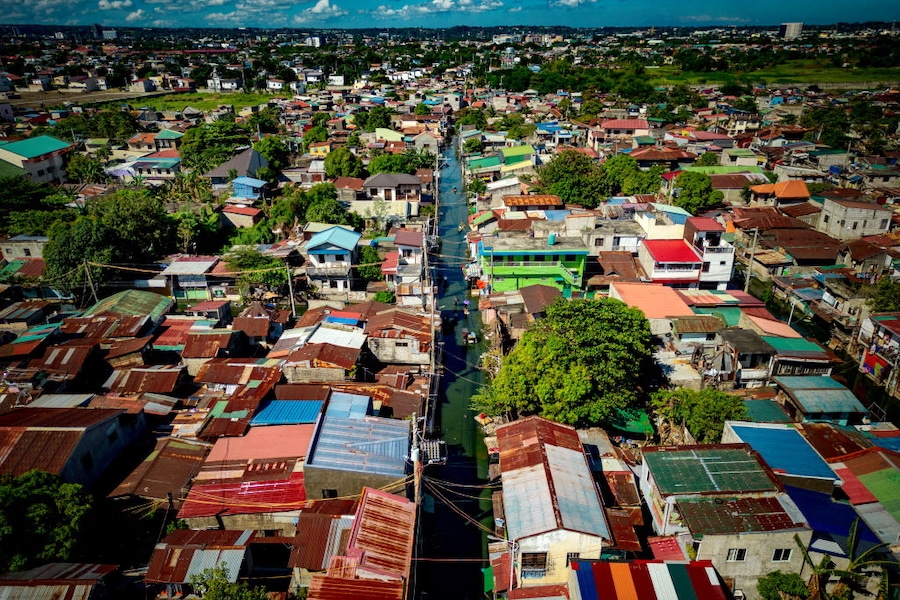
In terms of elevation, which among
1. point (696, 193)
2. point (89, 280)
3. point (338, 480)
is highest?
point (696, 193)

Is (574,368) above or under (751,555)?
above

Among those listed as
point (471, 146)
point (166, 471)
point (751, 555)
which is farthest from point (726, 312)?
point (471, 146)

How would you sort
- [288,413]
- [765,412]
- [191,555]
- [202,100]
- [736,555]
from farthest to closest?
1. [202,100]
2. [765,412]
3. [288,413]
4. [736,555]
5. [191,555]

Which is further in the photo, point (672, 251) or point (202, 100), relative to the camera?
point (202, 100)

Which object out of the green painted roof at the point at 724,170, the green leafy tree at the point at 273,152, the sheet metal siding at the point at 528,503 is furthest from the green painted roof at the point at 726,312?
the green leafy tree at the point at 273,152

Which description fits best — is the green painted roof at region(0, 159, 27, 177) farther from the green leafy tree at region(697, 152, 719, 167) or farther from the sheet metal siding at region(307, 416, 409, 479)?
the green leafy tree at region(697, 152, 719, 167)

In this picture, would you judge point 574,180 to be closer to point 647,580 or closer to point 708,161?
point 708,161

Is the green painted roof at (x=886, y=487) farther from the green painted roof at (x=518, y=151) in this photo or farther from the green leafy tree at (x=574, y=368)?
the green painted roof at (x=518, y=151)

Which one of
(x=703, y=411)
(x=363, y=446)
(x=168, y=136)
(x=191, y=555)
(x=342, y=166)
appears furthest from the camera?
(x=168, y=136)

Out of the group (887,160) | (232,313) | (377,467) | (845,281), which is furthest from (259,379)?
(887,160)
